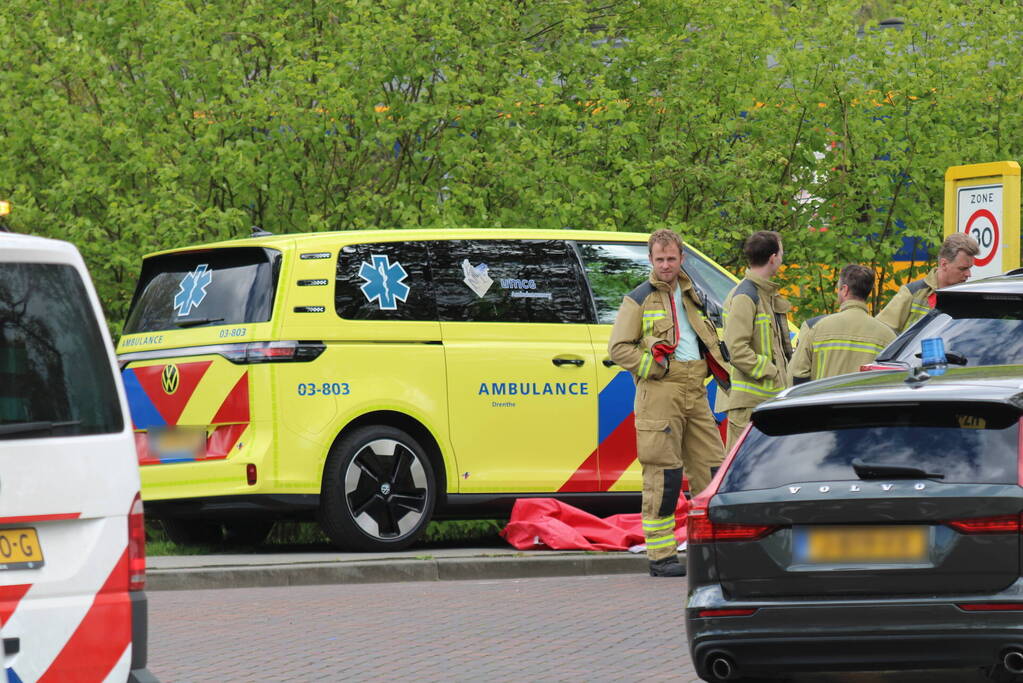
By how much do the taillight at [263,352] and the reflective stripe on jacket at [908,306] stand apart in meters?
3.85

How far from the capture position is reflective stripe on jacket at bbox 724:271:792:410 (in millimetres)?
11383

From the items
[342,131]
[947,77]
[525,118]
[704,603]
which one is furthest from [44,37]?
[704,603]

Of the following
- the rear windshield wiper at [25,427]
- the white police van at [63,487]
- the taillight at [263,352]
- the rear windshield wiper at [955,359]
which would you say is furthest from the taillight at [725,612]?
the taillight at [263,352]

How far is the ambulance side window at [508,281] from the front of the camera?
12672 millimetres

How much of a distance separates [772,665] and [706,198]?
1130 centimetres

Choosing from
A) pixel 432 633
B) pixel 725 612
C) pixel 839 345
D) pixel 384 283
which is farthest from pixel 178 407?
pixel 725 612

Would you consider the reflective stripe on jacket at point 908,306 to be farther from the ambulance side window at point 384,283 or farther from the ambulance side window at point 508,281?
the ambulance side window at point 384,283

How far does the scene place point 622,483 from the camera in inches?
505

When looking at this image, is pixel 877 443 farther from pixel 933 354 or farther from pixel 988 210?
pixel 988 210

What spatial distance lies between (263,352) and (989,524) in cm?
658

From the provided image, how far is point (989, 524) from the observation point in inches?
245

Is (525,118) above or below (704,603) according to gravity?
above

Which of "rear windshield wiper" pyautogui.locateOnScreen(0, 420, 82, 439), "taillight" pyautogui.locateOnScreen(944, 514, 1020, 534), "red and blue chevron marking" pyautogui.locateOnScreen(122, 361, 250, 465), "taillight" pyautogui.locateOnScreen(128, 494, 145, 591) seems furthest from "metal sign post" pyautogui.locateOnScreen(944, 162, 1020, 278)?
"rear windshield wiper" pyautogui.locateOnScreen(0, 420, 82, 439)

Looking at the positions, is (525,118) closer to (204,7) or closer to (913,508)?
(204,7)
